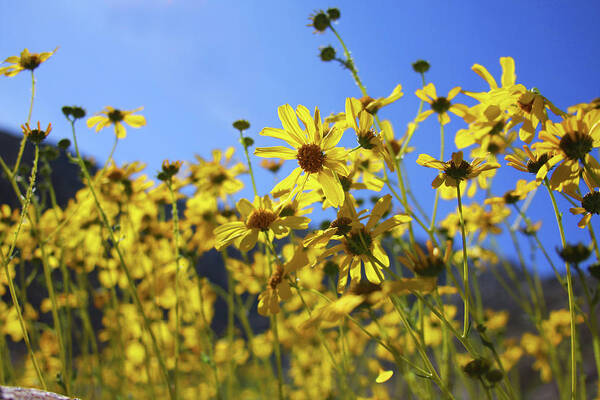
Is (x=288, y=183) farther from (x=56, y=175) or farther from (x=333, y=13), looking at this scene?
(x=56, y=175)

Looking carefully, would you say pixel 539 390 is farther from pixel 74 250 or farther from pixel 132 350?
pixel 74 250

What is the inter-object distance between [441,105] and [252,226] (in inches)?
35.3

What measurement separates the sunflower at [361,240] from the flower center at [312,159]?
0.14m

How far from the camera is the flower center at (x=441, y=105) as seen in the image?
1475mm

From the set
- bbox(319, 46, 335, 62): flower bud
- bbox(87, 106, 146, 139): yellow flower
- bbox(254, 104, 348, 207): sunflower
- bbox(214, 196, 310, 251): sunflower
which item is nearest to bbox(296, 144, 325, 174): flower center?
bbox(254, 104, 348, 207): sunflower

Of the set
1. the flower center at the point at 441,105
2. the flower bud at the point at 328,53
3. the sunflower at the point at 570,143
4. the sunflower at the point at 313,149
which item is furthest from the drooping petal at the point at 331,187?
the flower center at the point at 441,105

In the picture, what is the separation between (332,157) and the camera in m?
0.93

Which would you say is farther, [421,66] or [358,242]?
[421,66]

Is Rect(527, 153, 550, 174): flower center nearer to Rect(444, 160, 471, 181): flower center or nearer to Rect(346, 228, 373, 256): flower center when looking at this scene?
Rect(444, 160, 471, 181): flower center

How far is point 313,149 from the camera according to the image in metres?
0.95

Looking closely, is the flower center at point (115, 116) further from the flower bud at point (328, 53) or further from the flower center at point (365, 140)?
the flower center at point (365, 140)

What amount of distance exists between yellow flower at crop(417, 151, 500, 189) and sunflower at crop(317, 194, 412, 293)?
0.39 ft

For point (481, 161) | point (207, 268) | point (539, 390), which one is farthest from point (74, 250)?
point (207, 268)

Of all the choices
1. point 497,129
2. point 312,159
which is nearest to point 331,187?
point 312,159
